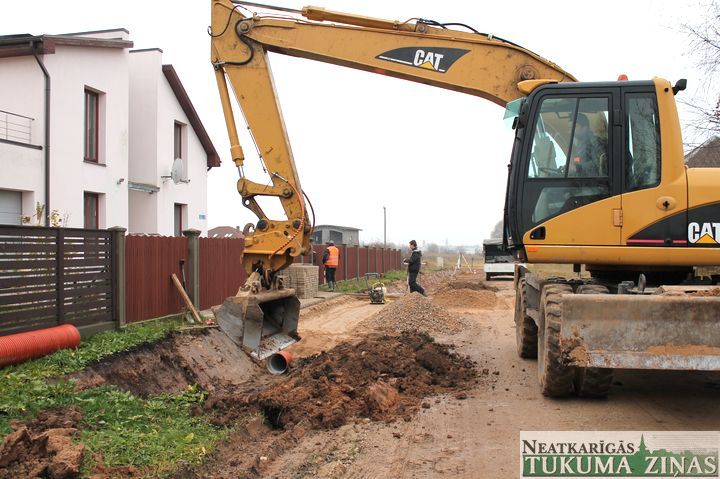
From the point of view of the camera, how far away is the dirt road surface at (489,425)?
16.2 ft

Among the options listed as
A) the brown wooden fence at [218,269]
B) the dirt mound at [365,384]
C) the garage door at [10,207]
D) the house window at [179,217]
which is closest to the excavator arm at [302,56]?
the dirt mound at [365,384]

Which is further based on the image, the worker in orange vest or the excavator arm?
the worker in orange vest

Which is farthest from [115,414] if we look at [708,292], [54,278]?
[708,292]

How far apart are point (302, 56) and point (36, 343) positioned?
4815 mm

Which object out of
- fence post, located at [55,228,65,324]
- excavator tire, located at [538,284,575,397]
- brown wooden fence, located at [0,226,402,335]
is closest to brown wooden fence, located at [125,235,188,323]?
brown wooden fence, located at [0,226,402,335]

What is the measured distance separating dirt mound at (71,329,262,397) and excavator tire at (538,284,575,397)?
4.07 m

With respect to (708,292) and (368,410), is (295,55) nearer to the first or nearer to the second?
(368,410)

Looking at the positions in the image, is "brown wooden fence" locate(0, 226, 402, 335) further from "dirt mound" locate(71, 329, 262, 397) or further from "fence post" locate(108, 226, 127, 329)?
"dirt mound" locate(71, 329, 262, 397)

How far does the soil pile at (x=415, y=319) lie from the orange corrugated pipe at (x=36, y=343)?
6819mm

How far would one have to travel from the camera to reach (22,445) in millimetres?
4512

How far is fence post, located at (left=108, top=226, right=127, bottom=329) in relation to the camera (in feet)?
30.7

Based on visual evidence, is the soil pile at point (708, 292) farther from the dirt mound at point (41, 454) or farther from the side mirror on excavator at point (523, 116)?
the dirt mound at point (41, 454)

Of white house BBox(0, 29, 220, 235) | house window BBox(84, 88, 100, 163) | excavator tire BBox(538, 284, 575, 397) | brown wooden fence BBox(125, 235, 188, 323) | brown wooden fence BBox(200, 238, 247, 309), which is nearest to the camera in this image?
excavator tire BBox(538, 284, 575, 397)

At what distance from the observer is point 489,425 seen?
19.7ft
